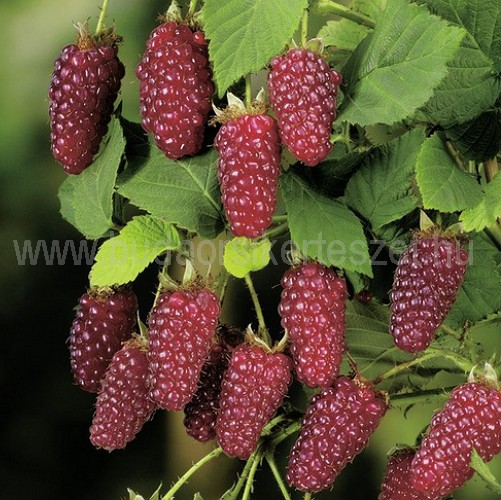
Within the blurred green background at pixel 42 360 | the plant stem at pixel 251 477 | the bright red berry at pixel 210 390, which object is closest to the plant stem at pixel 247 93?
the bright red berry at pixel 210 390

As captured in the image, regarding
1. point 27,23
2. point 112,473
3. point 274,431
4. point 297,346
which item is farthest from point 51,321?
point 297,346

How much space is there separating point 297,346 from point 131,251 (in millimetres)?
162

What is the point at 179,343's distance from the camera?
979 millimetres

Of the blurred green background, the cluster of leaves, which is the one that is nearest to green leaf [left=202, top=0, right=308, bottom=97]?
the cluster of leaves

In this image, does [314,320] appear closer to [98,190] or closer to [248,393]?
[248,393]

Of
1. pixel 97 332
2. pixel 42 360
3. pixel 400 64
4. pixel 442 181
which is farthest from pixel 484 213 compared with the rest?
pixel 42 360

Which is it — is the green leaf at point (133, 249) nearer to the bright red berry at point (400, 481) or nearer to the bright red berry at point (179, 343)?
the bright red berry at point (179, 343)

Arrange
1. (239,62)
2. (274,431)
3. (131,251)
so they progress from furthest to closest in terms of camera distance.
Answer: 1. (274,431)
2. (131,251)
3. (239,62)

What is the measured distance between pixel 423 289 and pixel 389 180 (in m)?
0.10

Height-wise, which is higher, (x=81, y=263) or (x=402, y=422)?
(x=81, y=263)

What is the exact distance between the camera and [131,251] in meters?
1.03

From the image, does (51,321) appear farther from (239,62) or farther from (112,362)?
(239,62)

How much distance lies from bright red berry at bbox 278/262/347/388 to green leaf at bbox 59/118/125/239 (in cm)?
17

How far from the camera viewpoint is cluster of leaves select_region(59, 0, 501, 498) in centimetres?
94
